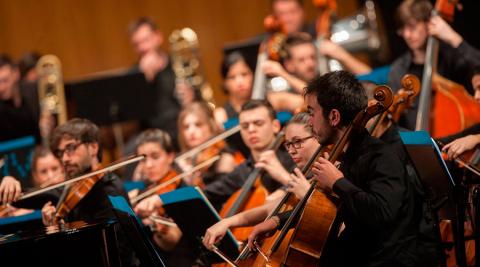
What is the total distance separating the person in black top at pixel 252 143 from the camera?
407cm

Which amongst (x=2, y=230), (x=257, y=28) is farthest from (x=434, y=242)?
(x=257, y=28)

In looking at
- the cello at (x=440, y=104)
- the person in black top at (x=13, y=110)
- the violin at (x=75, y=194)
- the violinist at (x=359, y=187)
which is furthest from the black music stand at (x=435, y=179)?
the person in black top at (x=13, y=110)

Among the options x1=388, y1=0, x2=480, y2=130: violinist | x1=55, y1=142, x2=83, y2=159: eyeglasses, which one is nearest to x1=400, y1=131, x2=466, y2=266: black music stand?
x1=388, y1=0, x2=480, y2=130: violinist

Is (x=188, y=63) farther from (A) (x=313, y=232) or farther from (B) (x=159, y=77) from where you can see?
(A) (x=313, y=232)

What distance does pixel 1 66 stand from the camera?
19.4ft

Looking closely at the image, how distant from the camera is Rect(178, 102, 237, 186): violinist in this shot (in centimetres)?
470

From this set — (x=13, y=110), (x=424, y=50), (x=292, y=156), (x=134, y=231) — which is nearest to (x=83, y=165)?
(x=134, y=231)

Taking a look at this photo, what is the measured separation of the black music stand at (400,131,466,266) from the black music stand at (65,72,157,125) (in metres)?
3.37

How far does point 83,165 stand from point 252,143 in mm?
885

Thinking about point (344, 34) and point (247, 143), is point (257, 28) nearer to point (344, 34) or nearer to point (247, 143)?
point (344, 34)

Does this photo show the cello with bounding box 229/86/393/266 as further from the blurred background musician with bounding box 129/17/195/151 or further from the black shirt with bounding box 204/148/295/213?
the blurred background musician with bounding box 129/17/195/151

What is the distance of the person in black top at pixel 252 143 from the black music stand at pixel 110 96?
198cm

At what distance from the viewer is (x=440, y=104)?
4160 millimetres

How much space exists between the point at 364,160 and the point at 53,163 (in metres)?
2.51
